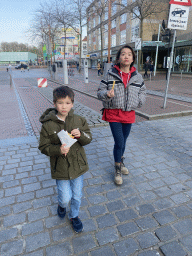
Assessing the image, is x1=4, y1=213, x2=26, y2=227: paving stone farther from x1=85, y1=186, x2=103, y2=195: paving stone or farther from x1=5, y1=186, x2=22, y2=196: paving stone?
x1=85, y1=186, x2=103, y2=195: paving stone

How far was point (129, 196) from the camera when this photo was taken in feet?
9.19

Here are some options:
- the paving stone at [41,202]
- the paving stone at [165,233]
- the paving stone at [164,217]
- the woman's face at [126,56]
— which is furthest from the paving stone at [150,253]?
the woman's face at [126,56]

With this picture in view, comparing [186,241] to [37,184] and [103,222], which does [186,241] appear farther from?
[37,184]

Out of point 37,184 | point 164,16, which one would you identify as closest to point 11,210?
point 37,184

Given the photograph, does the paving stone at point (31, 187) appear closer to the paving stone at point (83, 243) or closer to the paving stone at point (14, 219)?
the paving stone at point (14, 219)

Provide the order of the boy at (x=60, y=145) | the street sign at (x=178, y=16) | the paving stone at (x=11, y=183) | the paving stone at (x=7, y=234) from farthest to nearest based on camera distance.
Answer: the street sign at (x=178, y=16)
the paving stone at (x=11, y=183)
the paving stone at (x=7, y=234)
the boy at (x=60, y=145)

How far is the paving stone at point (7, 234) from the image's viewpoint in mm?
2139

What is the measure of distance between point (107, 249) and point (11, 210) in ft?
4.44

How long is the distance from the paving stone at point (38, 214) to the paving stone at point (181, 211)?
5.36 ft

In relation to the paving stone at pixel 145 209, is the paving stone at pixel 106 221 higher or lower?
lower

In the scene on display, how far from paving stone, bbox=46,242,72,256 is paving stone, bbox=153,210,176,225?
1096 millimetres

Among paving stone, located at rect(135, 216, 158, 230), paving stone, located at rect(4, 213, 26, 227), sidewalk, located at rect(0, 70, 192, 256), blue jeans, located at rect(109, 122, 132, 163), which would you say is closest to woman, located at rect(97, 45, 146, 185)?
blue jeans, located at rect(109, 122, 132, 163)

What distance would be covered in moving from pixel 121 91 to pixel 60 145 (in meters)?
1.37

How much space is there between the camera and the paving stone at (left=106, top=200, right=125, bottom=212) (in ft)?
8.40
